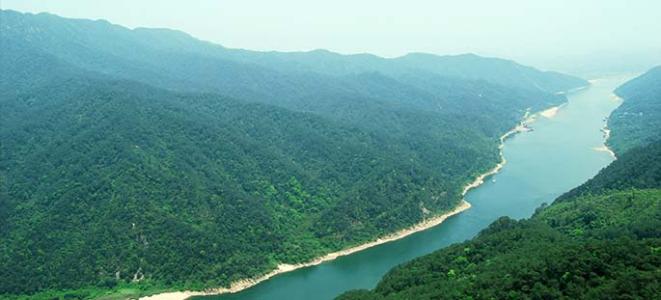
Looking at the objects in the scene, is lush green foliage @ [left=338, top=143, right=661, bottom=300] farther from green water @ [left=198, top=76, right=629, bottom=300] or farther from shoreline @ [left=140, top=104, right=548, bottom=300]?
shoreline @ [left=140, top=104, right=548, bottom=300]

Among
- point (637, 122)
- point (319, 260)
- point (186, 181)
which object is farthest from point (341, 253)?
point (637, 122)

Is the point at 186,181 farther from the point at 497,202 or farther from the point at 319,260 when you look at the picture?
the point at 497,202

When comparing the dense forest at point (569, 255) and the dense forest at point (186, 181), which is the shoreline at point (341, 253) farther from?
the dense forest at point (569, 255)

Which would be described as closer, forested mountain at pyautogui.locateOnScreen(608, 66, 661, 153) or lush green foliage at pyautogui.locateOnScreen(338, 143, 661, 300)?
lush green foliage at pyautogui.locateOnScreen(338, 143, 661, 300)

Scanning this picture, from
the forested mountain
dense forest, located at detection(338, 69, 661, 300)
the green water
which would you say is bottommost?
the green water

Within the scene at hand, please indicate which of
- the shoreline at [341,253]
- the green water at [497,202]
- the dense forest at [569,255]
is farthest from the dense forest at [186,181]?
the dense forest at [569,255]

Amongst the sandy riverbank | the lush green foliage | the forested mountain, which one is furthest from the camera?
the forested mountain

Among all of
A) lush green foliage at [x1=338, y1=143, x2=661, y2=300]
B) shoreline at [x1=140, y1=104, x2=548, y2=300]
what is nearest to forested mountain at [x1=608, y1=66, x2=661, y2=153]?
shoreline at [x1=140, y1=104, x2=548, y2=300]

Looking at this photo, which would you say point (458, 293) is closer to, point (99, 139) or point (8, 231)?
point (8, 231)
